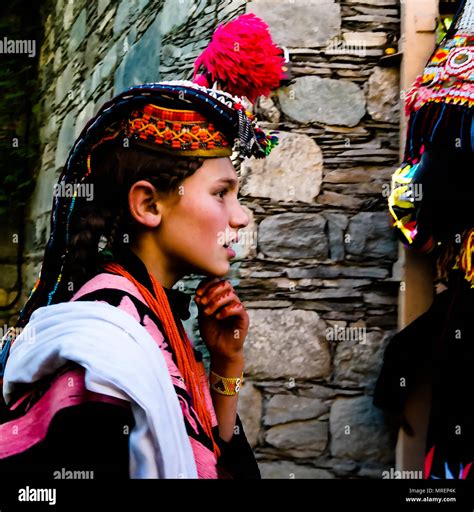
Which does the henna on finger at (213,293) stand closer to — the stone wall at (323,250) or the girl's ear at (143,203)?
the girl's ear at (143,203)

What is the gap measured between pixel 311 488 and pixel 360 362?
1259mm

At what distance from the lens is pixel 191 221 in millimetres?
1267

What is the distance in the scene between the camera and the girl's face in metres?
1.27

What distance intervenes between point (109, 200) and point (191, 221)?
0.18 meters

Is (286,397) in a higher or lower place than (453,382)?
lower

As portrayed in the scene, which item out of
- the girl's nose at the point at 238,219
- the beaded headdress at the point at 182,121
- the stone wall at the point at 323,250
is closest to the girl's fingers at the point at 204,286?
the girl's nose at the point at 238,219

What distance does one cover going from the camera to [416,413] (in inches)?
101

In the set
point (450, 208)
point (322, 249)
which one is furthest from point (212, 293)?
point (322, 249)

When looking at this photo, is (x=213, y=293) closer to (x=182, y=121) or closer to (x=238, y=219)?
(x=238, y=219)

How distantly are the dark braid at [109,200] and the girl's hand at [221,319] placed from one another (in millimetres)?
214

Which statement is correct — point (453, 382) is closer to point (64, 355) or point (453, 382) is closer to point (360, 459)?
point (360, 459)

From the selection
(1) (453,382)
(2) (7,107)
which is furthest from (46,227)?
(1) (453,382)

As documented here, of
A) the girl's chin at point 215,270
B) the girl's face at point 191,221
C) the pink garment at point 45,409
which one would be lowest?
the pink garment at point 45,409

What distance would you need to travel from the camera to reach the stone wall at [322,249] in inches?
104
